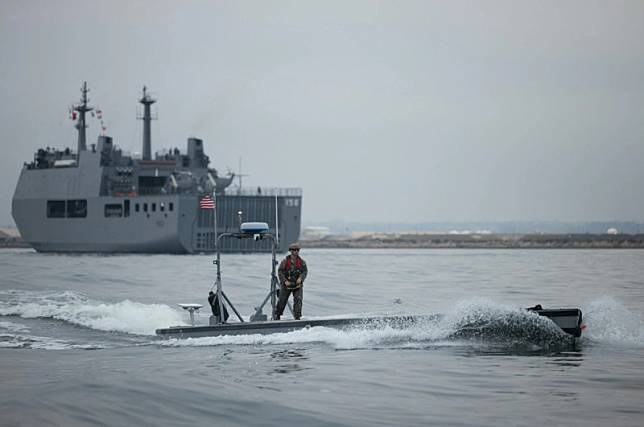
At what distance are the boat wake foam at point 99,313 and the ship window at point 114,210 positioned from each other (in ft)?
165

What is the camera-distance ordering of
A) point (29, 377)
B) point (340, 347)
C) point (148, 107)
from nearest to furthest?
point (29, 377) < point (340, 347) < point (148, 107)

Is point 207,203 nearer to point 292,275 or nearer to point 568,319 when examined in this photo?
point 292,275

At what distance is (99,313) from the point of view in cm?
2541

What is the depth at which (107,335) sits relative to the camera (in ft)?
71.9

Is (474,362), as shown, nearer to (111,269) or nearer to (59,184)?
(111,269)

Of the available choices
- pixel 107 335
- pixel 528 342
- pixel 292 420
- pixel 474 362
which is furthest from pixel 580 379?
pixel 107 335

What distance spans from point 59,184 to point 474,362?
245 ft

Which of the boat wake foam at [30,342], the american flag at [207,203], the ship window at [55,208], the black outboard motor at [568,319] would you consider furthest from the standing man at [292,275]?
the ship window at [55,208]

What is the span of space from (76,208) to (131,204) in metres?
8.93

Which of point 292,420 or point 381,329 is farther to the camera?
point 381,329

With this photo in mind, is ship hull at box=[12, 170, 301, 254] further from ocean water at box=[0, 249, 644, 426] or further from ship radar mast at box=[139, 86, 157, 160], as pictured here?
ocean water at box=[0, 249, 644, 426]

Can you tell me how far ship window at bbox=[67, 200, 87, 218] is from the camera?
82.8 metres

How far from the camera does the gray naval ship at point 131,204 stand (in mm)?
76062

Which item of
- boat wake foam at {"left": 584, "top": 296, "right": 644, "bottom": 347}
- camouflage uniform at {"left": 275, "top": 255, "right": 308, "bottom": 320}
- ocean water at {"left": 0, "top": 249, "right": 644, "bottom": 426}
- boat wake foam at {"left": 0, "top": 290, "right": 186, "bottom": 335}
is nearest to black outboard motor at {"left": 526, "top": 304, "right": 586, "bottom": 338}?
ocean water at {"left": 0, "top": 249, "right": 644, "bottom": 426}
